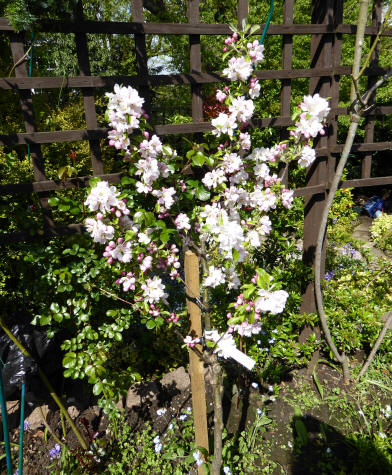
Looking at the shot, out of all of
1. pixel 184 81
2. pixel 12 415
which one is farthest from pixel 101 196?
pixel 12 415

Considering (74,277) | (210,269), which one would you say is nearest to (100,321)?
(74,277)

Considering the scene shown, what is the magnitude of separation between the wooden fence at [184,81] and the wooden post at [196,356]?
0.68m

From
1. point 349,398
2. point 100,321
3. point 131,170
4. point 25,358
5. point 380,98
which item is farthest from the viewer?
point 380,98

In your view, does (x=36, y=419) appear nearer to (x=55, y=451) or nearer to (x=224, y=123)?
(x=55, y=451)

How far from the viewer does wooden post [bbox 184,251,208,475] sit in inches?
54.0

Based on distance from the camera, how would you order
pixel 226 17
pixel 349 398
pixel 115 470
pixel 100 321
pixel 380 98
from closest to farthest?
1. pixel 115 470
2. pixel 100 321
3. pixel 349 398
4. pixel 380 98
5. pixel 226 17

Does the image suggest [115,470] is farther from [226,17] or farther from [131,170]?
[226,17]

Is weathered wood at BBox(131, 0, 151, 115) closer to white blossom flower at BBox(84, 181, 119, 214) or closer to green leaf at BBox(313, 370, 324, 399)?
white blossom flower at BBox(84, 181, 119, 214)

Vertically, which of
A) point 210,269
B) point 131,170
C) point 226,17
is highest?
point 226,17

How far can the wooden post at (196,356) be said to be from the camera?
1.37 m

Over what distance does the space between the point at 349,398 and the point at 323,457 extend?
1.54 ft

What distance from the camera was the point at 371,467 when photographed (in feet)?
5.52

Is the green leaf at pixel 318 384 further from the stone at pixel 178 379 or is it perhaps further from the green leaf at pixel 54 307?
the green leaf at pixel 54 307

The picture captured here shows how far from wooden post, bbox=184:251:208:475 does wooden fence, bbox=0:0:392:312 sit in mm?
681
